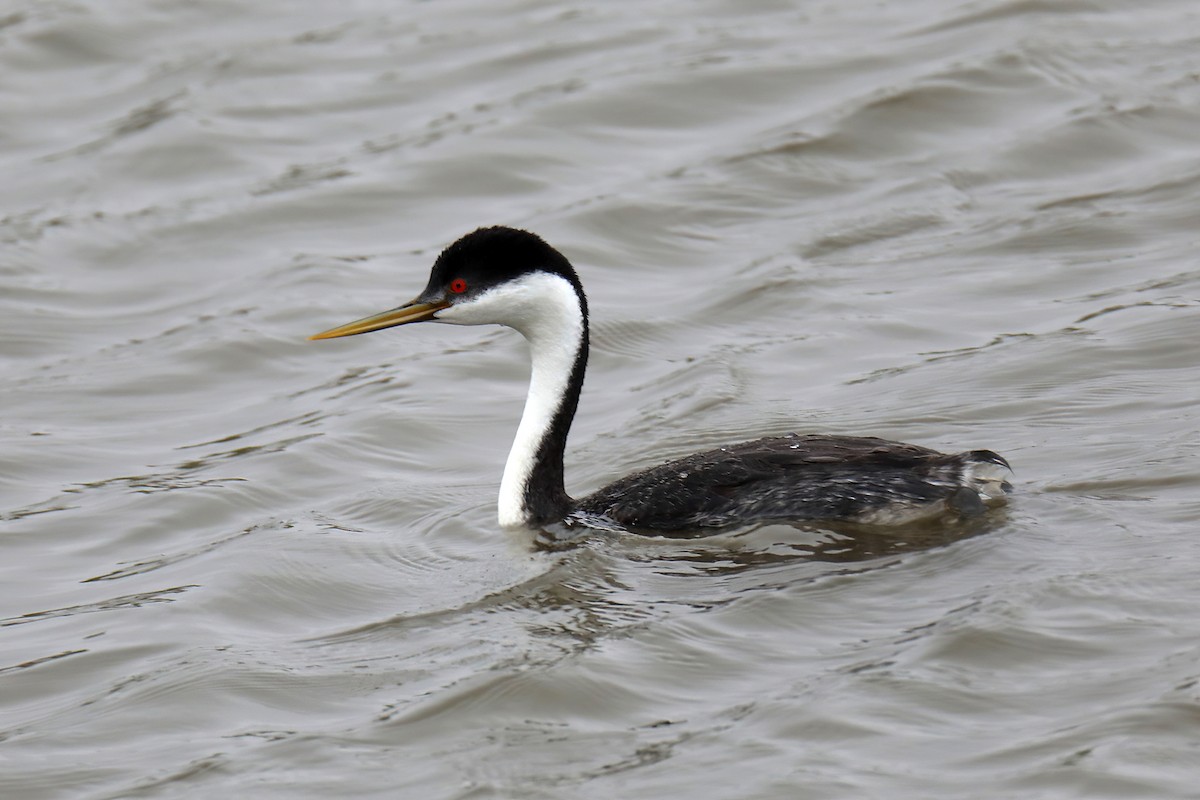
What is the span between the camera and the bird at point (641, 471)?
748 cm

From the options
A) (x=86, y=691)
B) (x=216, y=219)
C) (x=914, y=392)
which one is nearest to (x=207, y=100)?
(x=216, y=219)

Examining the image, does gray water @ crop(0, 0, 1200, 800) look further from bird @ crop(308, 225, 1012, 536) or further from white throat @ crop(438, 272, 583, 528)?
white throat @ crop(438, 272, 583, 528)

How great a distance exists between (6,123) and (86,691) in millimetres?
8461

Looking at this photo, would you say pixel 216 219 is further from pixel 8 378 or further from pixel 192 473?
pixel 192 473

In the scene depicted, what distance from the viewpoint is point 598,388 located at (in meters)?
10.2

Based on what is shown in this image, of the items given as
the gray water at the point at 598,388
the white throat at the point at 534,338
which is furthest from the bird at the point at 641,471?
the gray water at the point at 598,388

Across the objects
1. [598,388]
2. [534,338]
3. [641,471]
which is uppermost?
[534,338]

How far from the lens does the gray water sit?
6.17 metres

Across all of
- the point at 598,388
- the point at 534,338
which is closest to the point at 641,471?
the point at 534,338

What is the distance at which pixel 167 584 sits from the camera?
7.97 m

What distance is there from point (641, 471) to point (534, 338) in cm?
73

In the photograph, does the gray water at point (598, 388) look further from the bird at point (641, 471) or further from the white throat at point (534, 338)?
the white throat at point (534, 338)

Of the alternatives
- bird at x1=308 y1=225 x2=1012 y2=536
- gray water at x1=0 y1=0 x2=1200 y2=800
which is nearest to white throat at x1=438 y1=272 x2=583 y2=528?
bird at x1=308 y1=225 x2=1012 y2=536

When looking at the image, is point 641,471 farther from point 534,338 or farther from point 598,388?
point 598,388
